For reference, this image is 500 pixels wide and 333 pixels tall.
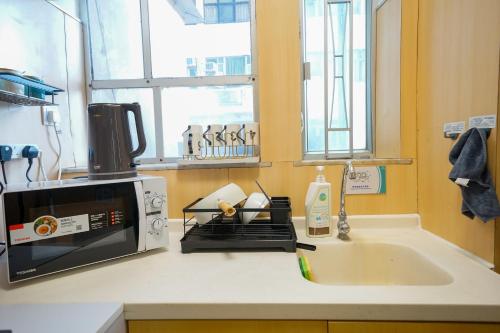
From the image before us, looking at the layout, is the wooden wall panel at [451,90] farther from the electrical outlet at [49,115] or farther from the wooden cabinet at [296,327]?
the electrical outlet at [49,115]

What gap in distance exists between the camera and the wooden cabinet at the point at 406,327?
613 mm

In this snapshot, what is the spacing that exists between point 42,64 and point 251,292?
1266 millimetres

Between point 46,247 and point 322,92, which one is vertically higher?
point 322,92

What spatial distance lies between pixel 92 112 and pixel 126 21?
0.75 m

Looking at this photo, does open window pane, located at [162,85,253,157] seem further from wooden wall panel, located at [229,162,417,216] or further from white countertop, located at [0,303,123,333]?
white countertop, located at [0,303,123,333]

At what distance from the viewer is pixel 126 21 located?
1428mm

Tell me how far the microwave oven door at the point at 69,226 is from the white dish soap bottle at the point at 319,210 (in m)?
0.65

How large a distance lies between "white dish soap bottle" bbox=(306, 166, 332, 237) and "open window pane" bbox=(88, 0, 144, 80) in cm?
106

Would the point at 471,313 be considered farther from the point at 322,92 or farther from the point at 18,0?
the point at 18,0

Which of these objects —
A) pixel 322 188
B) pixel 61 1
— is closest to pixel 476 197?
pixel 322 188

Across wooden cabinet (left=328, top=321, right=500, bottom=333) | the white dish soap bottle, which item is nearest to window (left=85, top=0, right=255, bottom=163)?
the white dish soap bottle

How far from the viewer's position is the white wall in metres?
0.99

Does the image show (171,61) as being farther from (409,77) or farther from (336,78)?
(409,77)

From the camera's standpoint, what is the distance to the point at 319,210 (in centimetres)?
109
